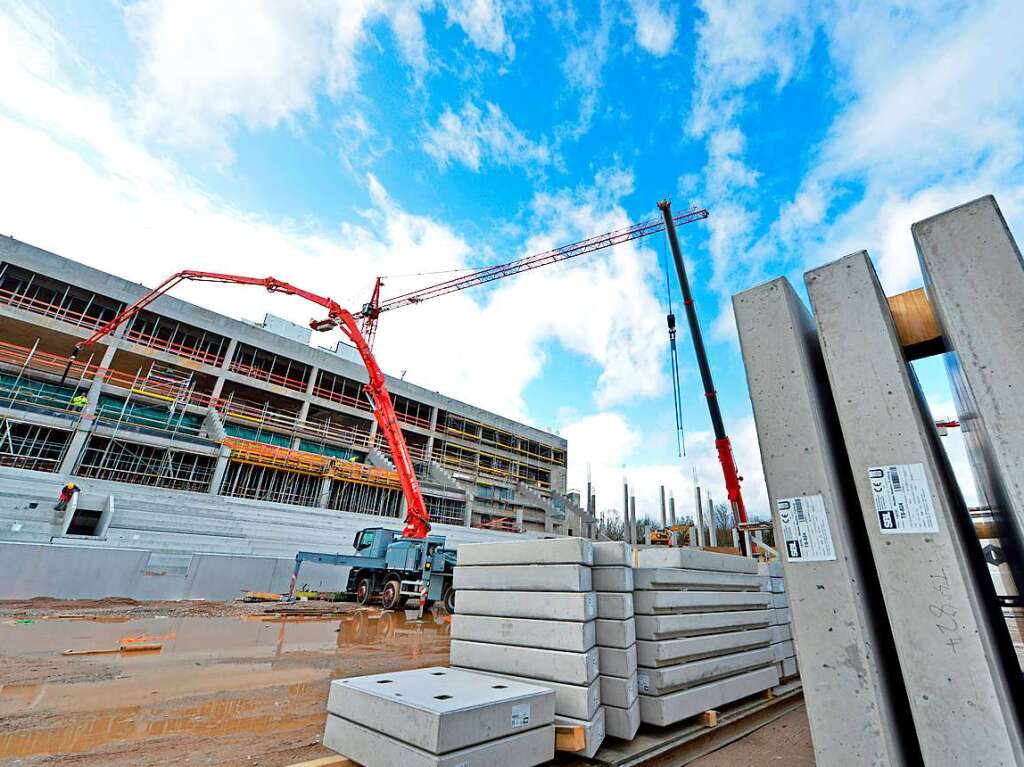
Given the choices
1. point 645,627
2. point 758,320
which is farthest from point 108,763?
point 758,320

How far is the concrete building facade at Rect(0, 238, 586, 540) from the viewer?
2047 centimetres

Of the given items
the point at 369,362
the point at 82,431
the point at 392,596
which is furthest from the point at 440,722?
the point at 82,431

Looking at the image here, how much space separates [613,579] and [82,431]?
2531cm

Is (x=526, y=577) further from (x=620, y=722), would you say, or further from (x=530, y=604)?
(x=620, y=722)

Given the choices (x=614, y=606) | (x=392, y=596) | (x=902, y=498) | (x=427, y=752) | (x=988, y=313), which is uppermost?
(x=988, y=313)

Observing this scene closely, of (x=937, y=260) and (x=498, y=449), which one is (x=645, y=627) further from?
(x=498, y=449)

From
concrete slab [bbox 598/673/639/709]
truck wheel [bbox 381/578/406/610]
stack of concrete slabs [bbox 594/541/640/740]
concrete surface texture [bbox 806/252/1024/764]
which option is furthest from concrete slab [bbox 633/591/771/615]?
truck wheel [bbox 381/578/406/610]

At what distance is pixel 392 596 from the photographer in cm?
1341

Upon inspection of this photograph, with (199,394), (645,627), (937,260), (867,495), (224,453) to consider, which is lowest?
(645,627)

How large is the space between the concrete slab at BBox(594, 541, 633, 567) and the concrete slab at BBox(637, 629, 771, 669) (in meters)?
0.69

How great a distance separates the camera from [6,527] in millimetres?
13266

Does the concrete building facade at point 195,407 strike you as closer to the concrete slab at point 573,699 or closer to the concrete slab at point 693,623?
the concrete slab at point 573,699

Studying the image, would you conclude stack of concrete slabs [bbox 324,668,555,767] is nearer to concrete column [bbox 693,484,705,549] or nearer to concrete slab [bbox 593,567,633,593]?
concrete slab [bbox 593,567,633,593]

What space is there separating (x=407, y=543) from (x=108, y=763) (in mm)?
10851
